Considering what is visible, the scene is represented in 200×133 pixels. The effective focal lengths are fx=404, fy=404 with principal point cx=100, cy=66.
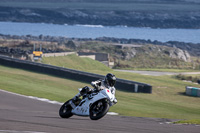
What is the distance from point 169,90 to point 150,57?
181 feet

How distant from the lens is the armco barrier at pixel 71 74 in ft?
111

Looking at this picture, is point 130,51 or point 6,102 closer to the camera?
point 6,102

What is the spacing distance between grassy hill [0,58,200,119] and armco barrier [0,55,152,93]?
3.53 ft

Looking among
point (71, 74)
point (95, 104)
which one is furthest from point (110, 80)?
point (71, 74)

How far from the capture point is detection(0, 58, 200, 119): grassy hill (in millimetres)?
23355

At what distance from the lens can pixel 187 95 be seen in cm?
3603

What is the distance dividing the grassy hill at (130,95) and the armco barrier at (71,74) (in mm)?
1077

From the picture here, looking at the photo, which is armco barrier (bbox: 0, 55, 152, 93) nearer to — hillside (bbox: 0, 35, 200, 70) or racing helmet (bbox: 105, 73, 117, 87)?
racing helmet (bbox: 105, 73, 117, 87)

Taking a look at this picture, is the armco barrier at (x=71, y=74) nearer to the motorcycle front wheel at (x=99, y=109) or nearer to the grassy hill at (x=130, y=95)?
the grassy hill at (x=130, y=95)

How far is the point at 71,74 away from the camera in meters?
37.1

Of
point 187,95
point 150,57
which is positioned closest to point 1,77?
point 187,95

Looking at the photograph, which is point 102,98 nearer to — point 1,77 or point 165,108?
point 165,108

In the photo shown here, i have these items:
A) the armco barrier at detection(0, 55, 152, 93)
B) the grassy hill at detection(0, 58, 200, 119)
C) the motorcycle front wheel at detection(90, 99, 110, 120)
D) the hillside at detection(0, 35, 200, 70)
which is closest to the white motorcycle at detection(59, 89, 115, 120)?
the motorcycle front wheel at detection(90, 99, 110, 120)

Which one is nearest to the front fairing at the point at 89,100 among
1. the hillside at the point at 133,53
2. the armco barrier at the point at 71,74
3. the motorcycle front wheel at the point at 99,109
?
the motorcycle front wheel at the point at 99,109
